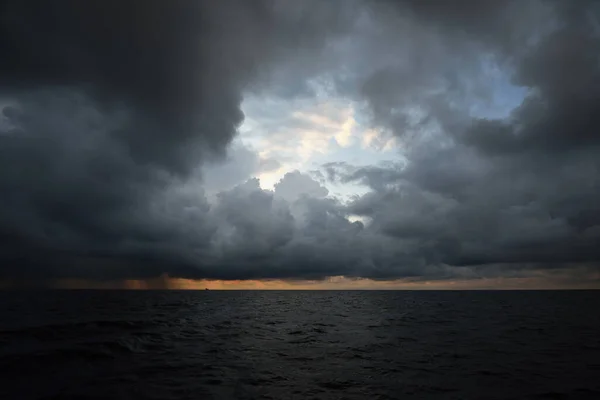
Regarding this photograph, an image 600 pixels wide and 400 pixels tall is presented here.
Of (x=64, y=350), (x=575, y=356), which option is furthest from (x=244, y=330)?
(x=575, y=356)

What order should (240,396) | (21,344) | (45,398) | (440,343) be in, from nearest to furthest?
(45,398) < (240,396) < (21,344) < (440,343)

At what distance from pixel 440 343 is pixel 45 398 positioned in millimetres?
24420

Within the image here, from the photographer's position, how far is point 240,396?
13672 mm

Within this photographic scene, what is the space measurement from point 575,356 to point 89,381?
2682 centimetres

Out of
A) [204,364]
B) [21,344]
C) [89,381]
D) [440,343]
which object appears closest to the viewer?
[89,381]

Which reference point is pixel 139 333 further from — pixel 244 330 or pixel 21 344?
pixel 244 330

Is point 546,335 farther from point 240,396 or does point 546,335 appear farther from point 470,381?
point 240,396

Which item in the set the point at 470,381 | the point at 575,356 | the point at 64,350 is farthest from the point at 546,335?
the point at 64,350

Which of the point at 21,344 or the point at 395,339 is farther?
the point at 395,339

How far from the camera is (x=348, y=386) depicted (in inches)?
600

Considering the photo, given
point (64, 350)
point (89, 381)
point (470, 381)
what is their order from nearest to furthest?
point (89, 381) < point (470, 381) < point (64, 350)

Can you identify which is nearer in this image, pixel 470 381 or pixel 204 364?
pixel 470 381

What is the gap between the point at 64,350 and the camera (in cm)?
2027

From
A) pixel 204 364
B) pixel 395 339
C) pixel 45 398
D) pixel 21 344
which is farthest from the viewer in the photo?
pixel 395 339
